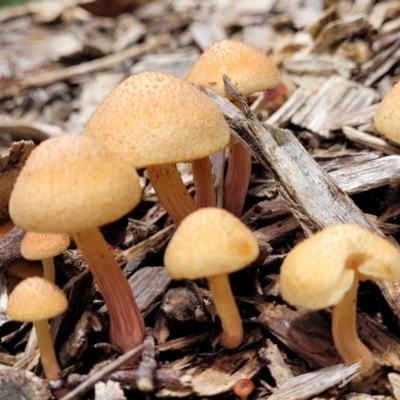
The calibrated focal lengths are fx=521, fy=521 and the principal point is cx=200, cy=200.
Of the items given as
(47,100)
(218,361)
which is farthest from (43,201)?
(47,100)

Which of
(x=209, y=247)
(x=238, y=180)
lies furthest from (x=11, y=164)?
(x=209, y=247)

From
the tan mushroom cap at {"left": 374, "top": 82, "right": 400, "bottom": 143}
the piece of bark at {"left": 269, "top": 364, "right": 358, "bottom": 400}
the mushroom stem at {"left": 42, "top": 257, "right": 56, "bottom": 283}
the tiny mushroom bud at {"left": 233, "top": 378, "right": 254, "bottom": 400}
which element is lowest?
the piece of bark at {"left": 269, "top": 364, "right": 358, "bottom": 400}

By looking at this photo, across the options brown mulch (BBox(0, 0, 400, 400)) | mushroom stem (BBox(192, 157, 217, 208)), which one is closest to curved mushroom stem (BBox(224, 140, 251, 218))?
brown mulch (BBox(0, 0, 400, 400))

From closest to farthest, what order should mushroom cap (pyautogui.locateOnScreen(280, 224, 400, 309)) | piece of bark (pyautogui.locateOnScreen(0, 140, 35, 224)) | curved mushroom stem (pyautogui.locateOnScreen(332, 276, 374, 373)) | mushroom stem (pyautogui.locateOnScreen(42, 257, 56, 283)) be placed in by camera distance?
mushroom cap (pyautogui.locateOnScreen(280, 224, 400, 309)) < curved mushroom stem (pyautogui.locateOnScreen(332, 276, 374, 373)) < mushroom stem (pyautogui.locateOnScreen(42, 257, 56, 283)) < piece of bark (pyautogui.locateOnScreen(0, 140, 35, 224))

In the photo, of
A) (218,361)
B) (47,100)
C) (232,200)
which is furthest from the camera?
(47,100)

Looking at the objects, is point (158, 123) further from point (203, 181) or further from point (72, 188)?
point (203, 181)

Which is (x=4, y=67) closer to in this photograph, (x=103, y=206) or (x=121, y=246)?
(x=121, y=246)

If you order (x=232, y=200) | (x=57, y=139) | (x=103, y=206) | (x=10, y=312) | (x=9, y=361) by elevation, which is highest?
(x=57, y=139)

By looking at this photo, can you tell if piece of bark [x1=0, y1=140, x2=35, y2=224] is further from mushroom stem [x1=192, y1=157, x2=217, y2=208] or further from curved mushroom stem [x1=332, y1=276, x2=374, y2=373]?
curved mushroom stem [x1=332, y1=276, x2=374, y2=373]
